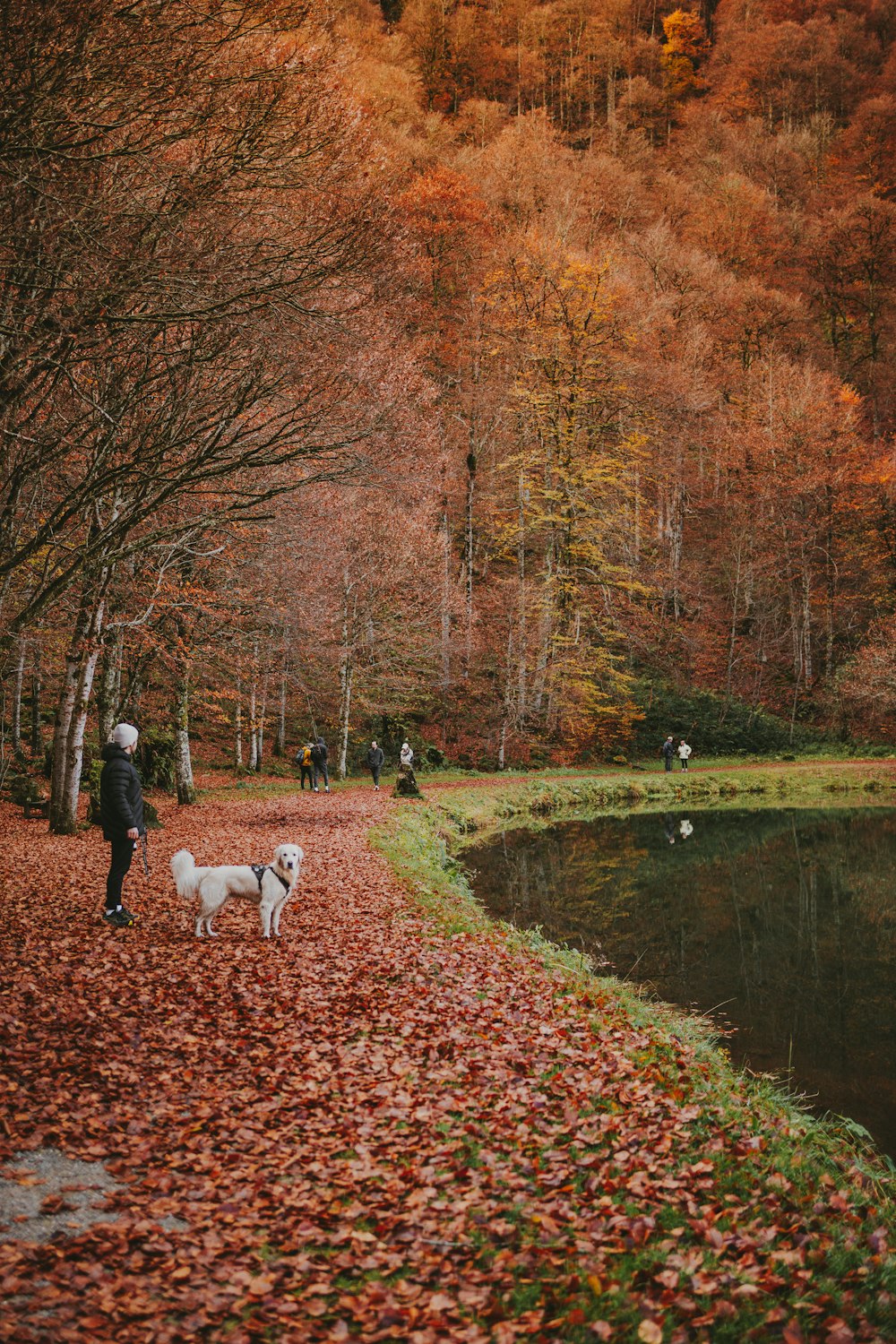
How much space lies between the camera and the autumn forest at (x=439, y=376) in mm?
6543

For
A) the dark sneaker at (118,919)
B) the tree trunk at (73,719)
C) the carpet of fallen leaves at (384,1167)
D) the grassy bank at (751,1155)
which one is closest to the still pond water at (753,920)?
the grassy bank at (751,1155)

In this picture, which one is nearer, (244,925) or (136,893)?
(244,925)

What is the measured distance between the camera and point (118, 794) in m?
8.46

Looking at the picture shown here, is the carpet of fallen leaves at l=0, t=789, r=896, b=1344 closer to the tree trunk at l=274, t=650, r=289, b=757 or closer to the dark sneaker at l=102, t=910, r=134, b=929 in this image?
the dark sneaker at l=102, t=910, r=134, b=929

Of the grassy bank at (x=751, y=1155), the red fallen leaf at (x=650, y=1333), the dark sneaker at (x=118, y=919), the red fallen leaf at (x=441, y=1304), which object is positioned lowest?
the grassy bank at (x=751, y=1155)

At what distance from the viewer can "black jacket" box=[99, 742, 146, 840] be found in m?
8.45

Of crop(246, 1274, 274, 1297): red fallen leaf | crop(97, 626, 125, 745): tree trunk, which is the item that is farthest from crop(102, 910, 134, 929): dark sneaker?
crop(97, 626, 125, 745): tree trunk

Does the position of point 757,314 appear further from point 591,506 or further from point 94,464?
point 94,464

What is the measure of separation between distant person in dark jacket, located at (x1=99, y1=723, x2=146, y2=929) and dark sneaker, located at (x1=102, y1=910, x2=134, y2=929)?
1 centimetres

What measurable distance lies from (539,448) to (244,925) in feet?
89.6

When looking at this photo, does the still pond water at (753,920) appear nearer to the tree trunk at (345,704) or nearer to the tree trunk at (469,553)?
the tree trunk at (345,704)

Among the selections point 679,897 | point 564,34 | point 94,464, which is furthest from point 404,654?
point 564,34

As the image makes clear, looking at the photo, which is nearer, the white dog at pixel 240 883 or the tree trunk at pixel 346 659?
the white dog at pixel 240 883

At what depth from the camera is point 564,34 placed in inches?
2872
